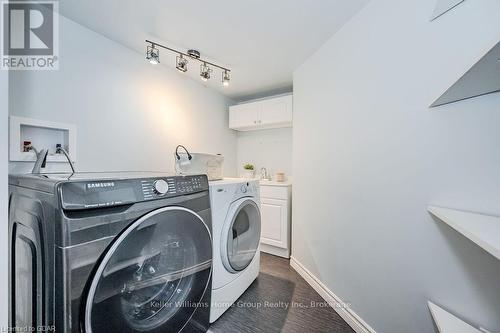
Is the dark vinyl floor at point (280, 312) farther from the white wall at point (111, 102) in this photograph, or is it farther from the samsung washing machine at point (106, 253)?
the white wall at point (111, 102)

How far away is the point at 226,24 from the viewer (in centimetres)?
142

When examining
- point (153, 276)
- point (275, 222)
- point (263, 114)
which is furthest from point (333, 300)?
point (263, 114)

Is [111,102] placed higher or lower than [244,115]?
lower

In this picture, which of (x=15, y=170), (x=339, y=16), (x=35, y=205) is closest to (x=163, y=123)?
(x=15, y=170)

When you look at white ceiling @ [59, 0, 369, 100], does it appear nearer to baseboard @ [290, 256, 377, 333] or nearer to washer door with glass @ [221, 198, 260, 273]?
washer door with glass @ [221, 198, 260, 273]

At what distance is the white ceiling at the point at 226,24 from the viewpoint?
4.12ft

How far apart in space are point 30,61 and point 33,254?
123cm

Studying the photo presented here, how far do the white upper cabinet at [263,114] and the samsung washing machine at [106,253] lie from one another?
1717mm

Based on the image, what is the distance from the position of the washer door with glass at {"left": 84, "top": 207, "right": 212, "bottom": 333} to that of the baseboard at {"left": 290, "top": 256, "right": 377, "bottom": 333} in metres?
0.98

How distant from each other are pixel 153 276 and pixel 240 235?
29.8 inches

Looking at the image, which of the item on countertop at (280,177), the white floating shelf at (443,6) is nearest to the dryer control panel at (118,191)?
the white floating shelf at (443,6)

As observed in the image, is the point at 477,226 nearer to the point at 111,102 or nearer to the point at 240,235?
the point at 240,235

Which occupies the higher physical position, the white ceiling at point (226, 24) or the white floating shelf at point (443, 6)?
the white ceiling at point (226, 24)

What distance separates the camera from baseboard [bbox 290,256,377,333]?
1199 millimetres
